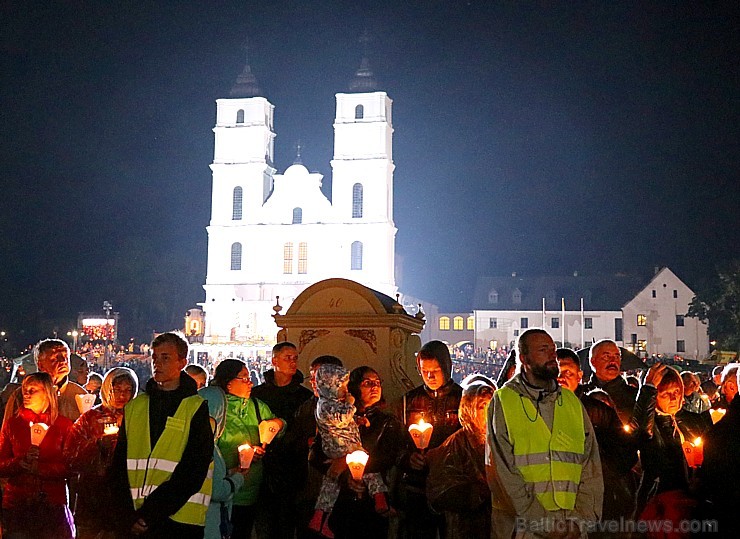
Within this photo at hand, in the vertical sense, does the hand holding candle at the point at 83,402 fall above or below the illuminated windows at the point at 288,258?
below

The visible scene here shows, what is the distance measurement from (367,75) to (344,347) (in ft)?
205

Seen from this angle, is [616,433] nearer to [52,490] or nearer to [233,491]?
[233,491]

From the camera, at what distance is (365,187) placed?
6706cm

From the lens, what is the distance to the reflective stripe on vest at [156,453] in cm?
475

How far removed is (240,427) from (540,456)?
7.96 ft

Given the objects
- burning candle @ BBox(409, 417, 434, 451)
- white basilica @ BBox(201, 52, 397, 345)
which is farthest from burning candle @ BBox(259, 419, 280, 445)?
white basilica @ BBox(201, 52, 397, 345)

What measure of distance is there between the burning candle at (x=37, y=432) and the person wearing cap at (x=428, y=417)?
2414mm

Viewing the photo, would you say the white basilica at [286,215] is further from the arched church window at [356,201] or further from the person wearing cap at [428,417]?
the person wearing cap at [428,417]

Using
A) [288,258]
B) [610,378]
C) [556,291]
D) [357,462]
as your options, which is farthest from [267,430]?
[556,291]

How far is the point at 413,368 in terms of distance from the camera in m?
9.98

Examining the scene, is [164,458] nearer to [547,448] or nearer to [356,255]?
[547,448]

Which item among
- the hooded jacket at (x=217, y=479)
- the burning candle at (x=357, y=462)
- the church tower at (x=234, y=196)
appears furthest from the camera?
the church tower at (x=234, y=196)

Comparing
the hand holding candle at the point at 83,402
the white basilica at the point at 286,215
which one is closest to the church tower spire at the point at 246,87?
the white basilica at the point at 286,215

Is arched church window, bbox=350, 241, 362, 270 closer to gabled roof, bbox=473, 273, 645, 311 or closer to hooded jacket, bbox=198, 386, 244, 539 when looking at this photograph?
gabled roof, bbox=473, 273, 645, 311
